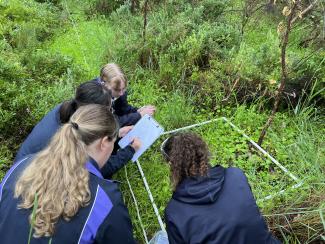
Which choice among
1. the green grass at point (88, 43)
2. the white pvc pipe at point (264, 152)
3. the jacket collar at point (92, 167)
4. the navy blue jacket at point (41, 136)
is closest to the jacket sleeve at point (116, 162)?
the navy blue jacket at point (41, 136)

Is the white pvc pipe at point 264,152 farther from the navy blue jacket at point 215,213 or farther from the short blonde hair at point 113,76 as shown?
the short blonde hair at point 113,76

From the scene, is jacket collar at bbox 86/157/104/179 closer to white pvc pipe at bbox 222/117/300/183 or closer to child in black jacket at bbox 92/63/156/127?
child in black jacket at bbox 92/63/156/127

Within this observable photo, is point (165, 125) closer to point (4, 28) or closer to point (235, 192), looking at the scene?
point (235, 192)

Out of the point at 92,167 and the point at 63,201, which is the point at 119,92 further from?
the point at 63,201

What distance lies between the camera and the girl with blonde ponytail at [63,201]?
1.66 meters

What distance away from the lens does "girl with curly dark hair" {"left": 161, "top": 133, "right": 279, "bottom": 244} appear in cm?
205

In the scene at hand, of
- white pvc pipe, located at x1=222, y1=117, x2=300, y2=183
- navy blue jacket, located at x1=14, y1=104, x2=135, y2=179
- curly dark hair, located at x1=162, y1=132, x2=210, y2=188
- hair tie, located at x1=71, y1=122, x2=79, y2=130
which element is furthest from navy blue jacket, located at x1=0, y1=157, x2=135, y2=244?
white pvc pipe, located at x1=222, y1=117, x2=300, y2=183

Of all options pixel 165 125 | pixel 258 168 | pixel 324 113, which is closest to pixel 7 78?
pixel 165 125

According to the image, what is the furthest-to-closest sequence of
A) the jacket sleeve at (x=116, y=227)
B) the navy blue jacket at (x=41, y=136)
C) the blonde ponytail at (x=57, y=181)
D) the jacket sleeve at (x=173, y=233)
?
the navy blue jacket at (x=41, y=136)
the jacket sleeve at (x=173, y=233)
the jacket sleeve at (x=116, y=227)
the blonde ponytail at (x=57, y=181)

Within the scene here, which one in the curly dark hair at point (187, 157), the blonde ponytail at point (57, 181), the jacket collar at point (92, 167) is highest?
the blonde ponytail at point (57, 181)

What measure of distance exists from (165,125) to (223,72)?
119 centimetres

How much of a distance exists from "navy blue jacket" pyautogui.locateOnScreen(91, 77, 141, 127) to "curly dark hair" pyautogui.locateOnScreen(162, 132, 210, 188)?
1.33 metres

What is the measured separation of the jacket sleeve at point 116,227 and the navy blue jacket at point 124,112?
193 centimetres

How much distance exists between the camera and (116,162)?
307 cm
